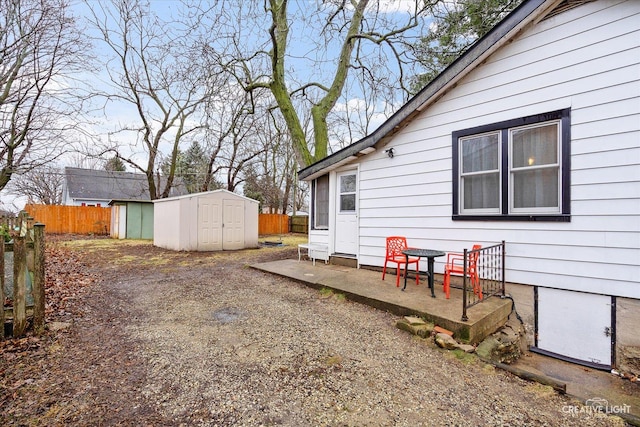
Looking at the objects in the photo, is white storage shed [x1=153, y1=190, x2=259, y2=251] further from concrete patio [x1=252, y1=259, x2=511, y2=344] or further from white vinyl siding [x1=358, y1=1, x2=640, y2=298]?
white vinyl siding [x1=358, y1=1, x2=640, y2=298]

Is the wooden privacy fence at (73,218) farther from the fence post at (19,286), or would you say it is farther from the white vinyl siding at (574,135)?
the white vinyl siding at (574,135)

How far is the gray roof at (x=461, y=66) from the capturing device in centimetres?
406

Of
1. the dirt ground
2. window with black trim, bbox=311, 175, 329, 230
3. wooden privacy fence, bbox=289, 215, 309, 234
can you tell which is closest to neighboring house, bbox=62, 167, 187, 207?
wooden privacy fence, bbox=289, 215, 309, 234

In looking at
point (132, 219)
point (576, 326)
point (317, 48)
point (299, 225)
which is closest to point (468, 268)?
point (576, 326)

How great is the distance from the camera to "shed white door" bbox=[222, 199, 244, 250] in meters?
11.9

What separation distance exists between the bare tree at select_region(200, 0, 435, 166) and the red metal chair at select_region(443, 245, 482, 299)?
6.43 m

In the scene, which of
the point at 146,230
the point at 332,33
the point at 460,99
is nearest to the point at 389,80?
the point at 332,33

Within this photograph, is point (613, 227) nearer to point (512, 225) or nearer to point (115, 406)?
point (512, 225)

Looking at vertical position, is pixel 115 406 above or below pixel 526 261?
below

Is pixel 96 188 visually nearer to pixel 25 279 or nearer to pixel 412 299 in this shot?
pixel 25 279

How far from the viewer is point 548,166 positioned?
4.04m

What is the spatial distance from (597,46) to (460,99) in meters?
1.70

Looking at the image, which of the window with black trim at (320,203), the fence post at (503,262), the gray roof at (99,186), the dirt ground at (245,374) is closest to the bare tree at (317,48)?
the window with black trim at (320,203)

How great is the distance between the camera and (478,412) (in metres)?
2.22
